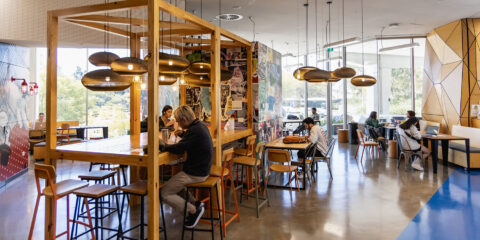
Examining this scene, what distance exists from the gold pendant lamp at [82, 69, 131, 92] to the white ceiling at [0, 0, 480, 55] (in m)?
3.39

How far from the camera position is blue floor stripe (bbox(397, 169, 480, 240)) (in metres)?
3.70

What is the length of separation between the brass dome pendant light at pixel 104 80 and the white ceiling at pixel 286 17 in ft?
11.1

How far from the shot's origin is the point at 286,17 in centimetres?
853

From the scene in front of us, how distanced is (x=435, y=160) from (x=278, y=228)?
5064 mm

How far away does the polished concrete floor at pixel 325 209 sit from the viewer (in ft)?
12.3

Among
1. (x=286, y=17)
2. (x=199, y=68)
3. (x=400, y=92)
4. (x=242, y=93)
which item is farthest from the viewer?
(x=400, y=92)

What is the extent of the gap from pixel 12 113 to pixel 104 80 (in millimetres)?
4511

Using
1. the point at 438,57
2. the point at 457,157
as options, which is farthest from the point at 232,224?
the point at 438,57

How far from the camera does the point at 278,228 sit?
3.87 metres

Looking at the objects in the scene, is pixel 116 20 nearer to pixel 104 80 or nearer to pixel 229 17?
pixel 104 80

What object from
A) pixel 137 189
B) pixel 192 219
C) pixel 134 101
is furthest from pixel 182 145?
pixel 134 101

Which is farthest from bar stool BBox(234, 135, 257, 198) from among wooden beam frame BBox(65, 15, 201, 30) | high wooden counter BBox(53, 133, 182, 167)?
wooden beam frame BBox(65, 15, 201, 30)

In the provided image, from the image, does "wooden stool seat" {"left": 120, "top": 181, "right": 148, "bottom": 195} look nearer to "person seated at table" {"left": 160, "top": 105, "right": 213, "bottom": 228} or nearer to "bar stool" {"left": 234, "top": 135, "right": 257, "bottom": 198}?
"person seated at table" {"left": 160, "top": 105, "right": 213, "bottom": 228}

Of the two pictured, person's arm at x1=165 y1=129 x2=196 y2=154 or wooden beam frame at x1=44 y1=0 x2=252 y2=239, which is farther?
person's arm at x1=165 y1=129 x2=196 y2=154
